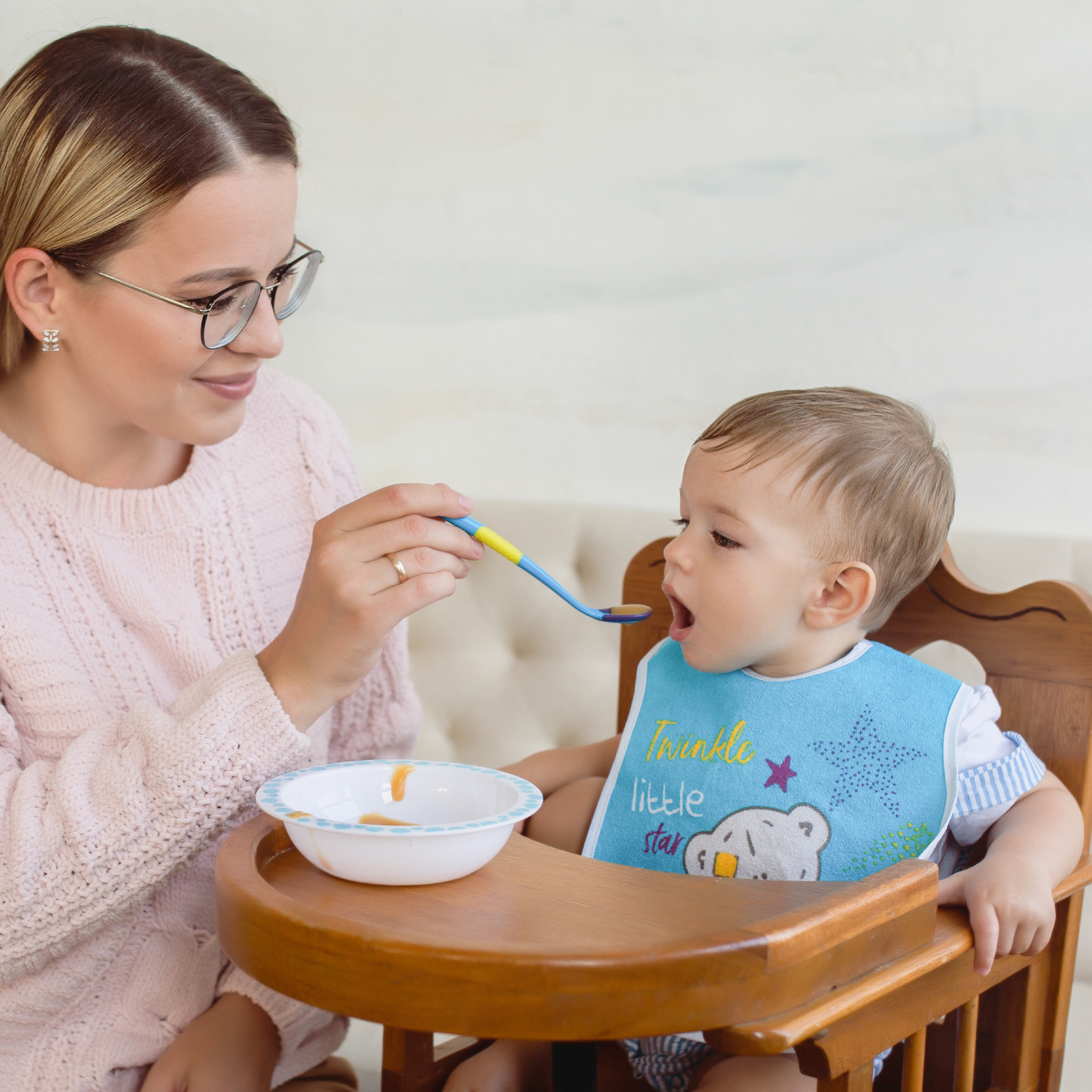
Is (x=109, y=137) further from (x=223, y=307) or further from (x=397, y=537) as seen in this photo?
(x=397, y=537)

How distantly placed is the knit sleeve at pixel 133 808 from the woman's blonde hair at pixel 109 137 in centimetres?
52

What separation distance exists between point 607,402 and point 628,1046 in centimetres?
123

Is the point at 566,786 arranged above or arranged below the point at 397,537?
below

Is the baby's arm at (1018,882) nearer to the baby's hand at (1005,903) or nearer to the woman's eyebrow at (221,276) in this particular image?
the baby's hand at (1005,903)

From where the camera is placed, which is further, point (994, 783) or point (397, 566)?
point (994, 783)

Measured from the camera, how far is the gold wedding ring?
1.08 m

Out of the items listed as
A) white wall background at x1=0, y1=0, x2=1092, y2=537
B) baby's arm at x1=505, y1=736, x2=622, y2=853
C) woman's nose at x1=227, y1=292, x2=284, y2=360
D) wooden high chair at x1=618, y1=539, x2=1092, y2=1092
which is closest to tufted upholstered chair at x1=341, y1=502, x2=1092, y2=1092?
white wall background at x1=0, y1=0, x2=1092, y2=537

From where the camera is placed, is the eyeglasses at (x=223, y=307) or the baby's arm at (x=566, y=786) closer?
the eyeglasses at (x=223, y=307)

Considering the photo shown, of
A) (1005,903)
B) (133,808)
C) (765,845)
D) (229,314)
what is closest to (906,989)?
(1005,903)

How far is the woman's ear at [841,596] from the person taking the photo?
1249mm

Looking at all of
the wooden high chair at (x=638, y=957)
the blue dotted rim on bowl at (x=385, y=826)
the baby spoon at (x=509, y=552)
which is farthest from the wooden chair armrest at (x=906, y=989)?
the baby spoon at (x=509, y=552)

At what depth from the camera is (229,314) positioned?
1.25 metres

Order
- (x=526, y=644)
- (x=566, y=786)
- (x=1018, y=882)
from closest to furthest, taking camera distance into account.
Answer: (x=1018, y=882), (x=566, y=786), (x=526, y=644)

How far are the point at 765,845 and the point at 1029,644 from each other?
41 centimetres
